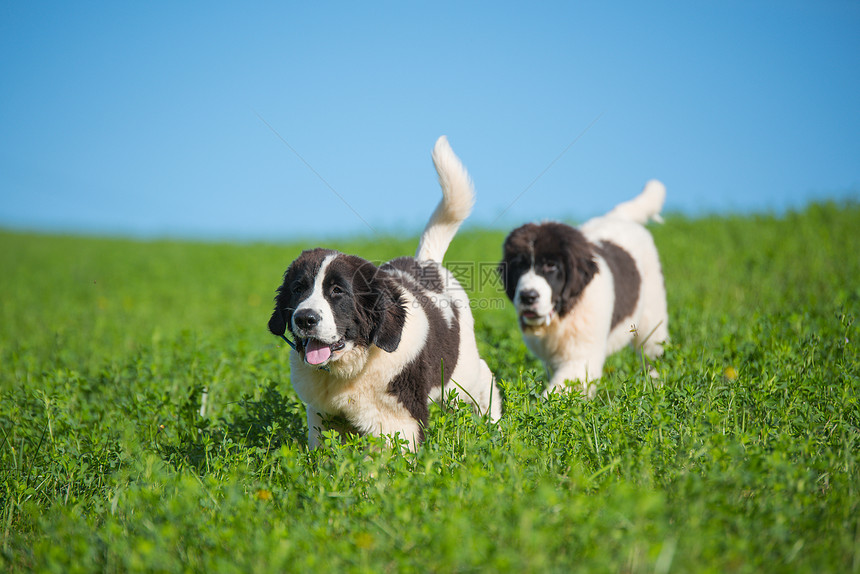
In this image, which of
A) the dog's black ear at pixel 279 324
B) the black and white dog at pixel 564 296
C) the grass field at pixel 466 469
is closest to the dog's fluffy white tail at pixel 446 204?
the black and white dog at pixel 564 296

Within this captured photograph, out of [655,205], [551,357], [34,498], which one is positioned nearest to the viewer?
[34,498]

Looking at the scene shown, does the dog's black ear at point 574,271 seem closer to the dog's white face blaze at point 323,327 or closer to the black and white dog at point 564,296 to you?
the black and white dog at point 564,296

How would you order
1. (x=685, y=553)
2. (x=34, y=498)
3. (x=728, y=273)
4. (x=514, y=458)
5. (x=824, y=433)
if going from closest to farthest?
(x=685, y=553)
(x=514, y=458)
(x=824, y=433)
(x=34, y=498)
(x=728, y=273)

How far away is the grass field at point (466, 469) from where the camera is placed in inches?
79.7

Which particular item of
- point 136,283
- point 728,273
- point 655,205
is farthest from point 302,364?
point 136,283

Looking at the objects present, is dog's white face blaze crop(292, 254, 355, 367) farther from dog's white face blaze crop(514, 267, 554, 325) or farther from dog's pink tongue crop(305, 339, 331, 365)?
dog's white face blaze crop(514, 267, 554, 325)

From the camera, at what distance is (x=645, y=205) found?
6.30 m

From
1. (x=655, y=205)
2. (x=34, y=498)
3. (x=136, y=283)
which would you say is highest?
(x=655, y=205)

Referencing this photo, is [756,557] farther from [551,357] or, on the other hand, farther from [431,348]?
[551,357]

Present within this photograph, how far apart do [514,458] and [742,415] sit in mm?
1384

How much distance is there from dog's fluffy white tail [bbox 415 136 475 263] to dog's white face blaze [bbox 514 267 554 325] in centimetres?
64

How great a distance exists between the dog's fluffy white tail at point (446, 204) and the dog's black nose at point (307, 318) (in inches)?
55.6

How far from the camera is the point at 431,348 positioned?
11.4 feet

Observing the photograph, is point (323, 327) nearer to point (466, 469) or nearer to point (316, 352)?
point (316, 352)
